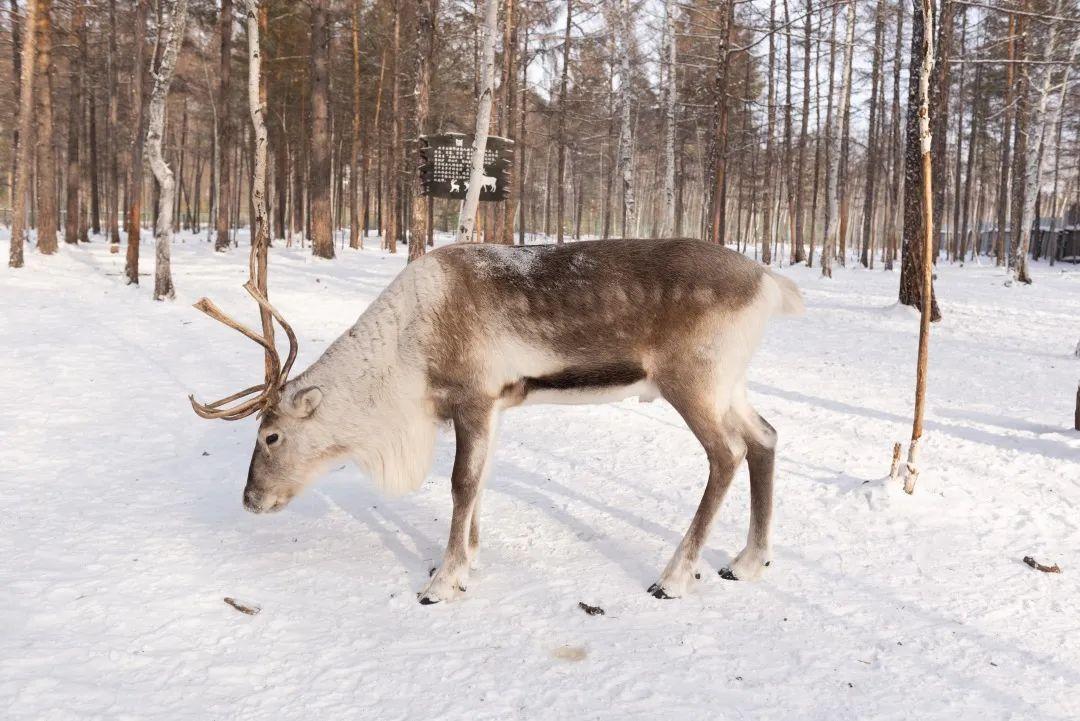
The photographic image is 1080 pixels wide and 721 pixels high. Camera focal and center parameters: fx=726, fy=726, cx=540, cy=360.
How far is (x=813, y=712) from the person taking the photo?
8.53ft

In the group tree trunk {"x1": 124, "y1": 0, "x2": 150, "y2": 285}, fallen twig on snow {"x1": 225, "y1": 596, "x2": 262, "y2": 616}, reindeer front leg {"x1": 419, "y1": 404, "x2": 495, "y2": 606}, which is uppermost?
tree trunk {"x1": 124, "y1": 0, "x2": 150, "y2": 285}

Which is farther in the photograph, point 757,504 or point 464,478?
point 757,504

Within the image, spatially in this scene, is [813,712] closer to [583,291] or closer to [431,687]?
[431,687]

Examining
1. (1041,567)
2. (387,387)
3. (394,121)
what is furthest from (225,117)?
(1041,567)

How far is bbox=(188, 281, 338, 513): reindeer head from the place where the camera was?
3.77m

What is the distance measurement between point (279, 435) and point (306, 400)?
263mm

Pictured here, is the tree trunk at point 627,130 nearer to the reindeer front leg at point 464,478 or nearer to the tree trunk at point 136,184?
the tree trunk at point 136,184

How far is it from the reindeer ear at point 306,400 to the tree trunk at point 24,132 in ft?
45.9

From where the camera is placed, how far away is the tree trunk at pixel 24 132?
47.5 feet

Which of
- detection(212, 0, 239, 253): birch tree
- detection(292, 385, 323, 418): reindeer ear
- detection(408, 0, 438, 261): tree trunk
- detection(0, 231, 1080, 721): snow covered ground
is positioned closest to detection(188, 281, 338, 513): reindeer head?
detection(292, 385, 323, 418): reindeer ear

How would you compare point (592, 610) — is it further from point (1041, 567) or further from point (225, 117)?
point (225, 117)

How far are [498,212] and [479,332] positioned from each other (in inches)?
768

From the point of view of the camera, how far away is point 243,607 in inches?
129

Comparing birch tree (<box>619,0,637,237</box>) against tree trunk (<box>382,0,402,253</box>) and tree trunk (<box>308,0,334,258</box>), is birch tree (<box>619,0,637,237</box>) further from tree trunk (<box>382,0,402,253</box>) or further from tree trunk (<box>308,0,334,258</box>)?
tree trunk (<box>308,0,334,258</box>)
